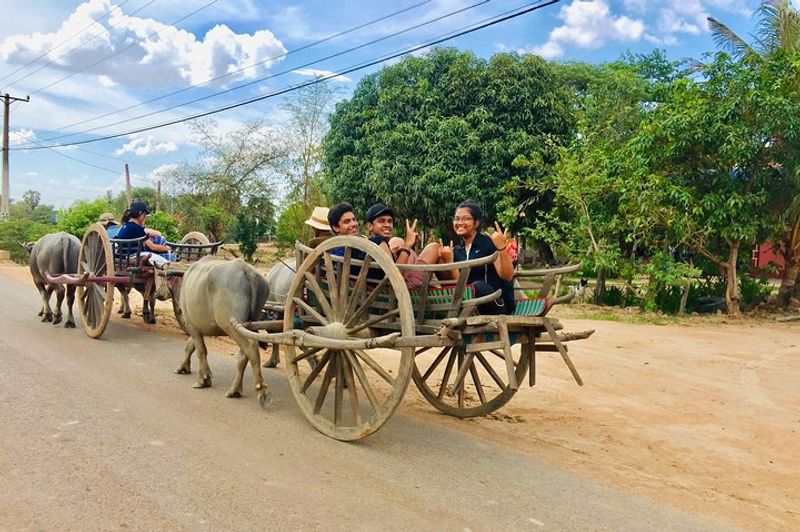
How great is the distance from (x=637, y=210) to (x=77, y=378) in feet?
36.3

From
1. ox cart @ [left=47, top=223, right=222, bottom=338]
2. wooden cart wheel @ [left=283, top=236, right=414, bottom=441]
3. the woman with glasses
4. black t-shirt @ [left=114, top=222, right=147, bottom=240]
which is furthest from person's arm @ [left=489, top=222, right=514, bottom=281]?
black t-shirt @ [left=114, top=222, right=147, bottom=240]

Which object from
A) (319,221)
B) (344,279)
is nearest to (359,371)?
(344,279)

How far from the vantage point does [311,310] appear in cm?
490

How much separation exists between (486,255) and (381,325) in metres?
0.99

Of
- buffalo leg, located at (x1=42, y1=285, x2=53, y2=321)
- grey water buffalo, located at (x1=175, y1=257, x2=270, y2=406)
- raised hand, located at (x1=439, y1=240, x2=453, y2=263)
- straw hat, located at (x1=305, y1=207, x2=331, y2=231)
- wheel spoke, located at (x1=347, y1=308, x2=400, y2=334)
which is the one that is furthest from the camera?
buffalo leg, located at (x1=42, y1=285, x2=53, y2=321)

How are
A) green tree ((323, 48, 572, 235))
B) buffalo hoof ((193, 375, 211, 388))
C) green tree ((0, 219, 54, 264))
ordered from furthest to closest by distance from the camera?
1. green tree ((0, 219, 54, 264))
2. green tree ((323, 48, 572, 235))
3. buffalo hoof ((193, 375, 211, 388))

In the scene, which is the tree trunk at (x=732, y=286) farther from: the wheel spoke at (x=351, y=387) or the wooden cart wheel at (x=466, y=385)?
the wheel spoke at (x=351, y=387)

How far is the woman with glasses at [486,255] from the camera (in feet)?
15.1

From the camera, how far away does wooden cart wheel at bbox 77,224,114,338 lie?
8.02 m

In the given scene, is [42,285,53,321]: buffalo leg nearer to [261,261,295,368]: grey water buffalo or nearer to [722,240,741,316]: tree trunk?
[261,261,295,368]: grey water buffalo

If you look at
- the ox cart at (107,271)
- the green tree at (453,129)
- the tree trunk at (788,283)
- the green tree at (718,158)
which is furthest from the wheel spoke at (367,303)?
the green tree at (453,129)

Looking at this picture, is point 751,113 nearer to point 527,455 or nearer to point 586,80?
point 527,455

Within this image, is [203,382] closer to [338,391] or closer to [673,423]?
[338,391]

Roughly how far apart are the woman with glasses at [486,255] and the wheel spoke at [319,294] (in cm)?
110
